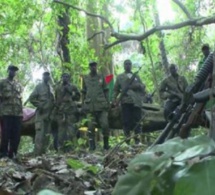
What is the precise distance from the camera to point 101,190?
2.86m

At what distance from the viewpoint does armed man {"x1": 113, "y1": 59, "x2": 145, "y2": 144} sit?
10.2 meters

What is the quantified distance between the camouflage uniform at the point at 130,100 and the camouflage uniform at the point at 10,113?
81.4 inches

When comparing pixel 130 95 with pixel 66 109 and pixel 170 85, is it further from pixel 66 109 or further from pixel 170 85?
pixel 66 109

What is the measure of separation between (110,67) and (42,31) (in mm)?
2300

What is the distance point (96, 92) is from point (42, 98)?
100 centimetres

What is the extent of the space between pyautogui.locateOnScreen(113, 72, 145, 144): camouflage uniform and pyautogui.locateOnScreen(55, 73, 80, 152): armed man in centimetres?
83

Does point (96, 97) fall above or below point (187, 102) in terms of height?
above

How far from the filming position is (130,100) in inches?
402

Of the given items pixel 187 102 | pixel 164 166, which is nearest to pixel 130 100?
pixel 187 102

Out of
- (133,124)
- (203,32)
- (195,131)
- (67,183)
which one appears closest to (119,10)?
(133,124)

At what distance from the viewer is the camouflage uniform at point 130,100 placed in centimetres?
1020

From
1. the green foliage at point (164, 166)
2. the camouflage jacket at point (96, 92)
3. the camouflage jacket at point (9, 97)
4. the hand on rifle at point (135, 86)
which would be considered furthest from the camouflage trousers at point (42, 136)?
the green foliage at point (164, 166)

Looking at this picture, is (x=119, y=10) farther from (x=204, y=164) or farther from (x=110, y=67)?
(x=204, y=164)

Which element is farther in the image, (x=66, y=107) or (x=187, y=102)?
(x=66, y=107)
